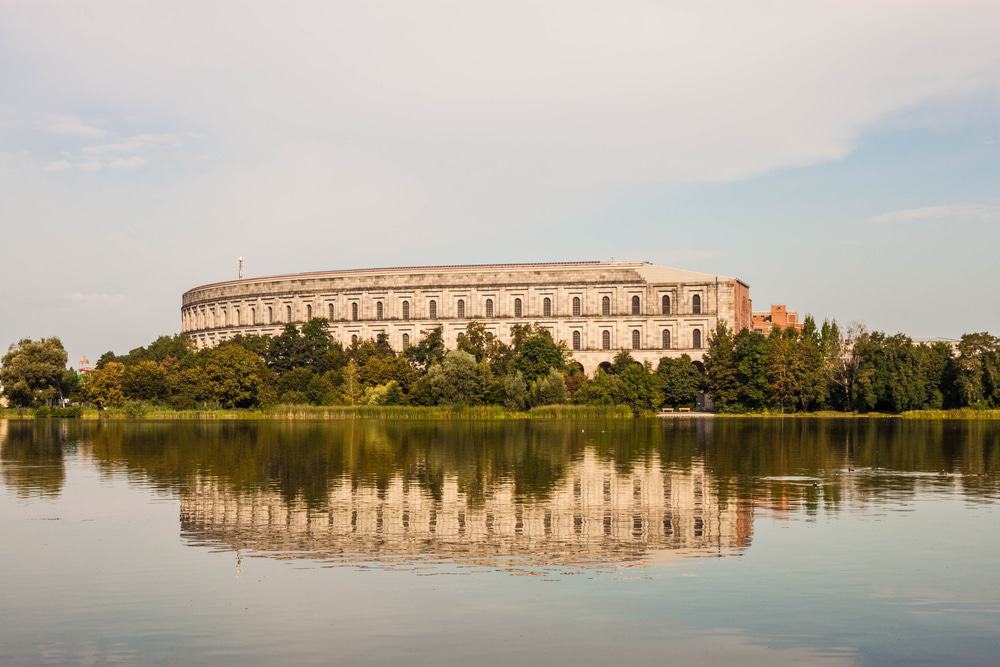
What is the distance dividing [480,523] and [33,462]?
74.1ft

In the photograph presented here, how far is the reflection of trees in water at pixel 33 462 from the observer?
27.4 m

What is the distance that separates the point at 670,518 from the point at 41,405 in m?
81.4

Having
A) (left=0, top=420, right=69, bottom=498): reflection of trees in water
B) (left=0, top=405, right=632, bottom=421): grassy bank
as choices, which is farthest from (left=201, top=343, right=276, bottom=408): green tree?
(left=0, top=420, right=69, bottom=498): reflection of trees in water

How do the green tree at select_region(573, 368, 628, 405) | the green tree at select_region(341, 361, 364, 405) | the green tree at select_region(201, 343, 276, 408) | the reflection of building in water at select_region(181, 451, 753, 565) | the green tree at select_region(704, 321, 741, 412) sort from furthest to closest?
the green tree at select_region(704, 321, 741, 412) → the green tree at select_region(341, 361, 364, 405) → the green tree at select_region(573, 368, 628, 405) → the green tree at select_region(201, 343, 276, 408) → the reflection of building in water at select_region(181, 451, 753, 565)

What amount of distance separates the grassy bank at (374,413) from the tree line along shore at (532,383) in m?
0.10

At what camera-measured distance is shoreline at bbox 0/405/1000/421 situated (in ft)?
253

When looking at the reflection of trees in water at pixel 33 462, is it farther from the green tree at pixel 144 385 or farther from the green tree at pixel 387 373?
the green tree at pixel 387 373

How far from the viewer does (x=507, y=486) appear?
84.7 feet

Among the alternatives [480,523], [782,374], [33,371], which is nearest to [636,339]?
[782,374]

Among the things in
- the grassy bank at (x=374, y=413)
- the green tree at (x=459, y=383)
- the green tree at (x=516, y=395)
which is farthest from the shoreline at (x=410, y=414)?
the green tree at (x=459, y=383)

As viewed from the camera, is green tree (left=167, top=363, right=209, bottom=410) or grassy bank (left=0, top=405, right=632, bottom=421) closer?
grassy bank (left=0, top=405, right=632, bottom=421)

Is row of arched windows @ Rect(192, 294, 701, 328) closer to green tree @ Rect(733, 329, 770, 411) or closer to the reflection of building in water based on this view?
green tree @ Rect(733, 329, 770, 411)

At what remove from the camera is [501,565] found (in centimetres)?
1524

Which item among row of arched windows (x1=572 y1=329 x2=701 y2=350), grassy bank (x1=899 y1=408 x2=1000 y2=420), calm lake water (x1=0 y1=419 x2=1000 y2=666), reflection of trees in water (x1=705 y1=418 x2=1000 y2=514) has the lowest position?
calm lake water (x1=0 y1=419 x2=1000 y2=666)
